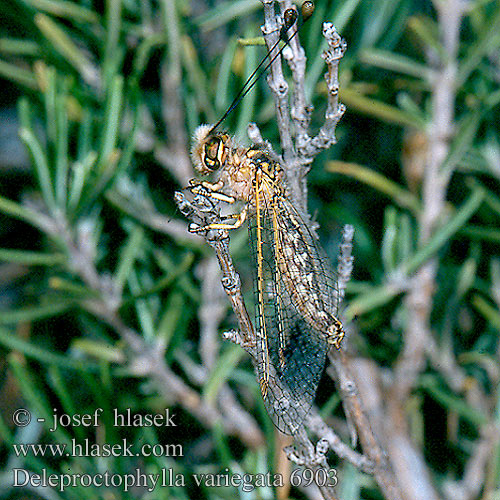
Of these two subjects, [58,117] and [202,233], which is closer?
[202,233]

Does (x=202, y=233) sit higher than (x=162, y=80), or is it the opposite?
(x=162, y=80)

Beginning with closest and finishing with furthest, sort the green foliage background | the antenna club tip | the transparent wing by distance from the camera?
the antenna club tip < the transparent wing < the green foliage background

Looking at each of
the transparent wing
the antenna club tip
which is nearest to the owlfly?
the transparent wing

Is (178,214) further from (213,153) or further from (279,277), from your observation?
(279,277)

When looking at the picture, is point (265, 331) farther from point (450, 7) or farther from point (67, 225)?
point (450, 7)

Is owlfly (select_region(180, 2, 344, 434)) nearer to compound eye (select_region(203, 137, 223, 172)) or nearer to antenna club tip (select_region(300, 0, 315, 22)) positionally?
compound eye (select_region(203, 137, 223, 172))

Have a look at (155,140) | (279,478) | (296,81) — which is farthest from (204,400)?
(296,81)

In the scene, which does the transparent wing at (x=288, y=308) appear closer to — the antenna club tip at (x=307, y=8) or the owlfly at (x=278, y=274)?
the owlfly at (x=278, y=274)
